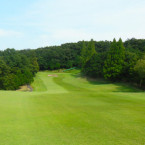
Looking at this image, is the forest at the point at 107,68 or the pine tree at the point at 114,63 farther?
the pine tree at the point at 114,63

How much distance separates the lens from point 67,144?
231 inches

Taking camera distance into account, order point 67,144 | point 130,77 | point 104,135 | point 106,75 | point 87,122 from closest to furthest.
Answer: point 67,144
point 104,135
point 87,122
point 130,77
point 106,75

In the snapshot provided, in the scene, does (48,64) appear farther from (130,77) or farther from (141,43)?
(130,77)

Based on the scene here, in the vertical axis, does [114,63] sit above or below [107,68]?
above

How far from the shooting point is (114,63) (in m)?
52.4

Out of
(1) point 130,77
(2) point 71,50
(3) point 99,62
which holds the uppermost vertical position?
(2) point 71,50

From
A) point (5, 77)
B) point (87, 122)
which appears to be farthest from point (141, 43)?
point (87, 122)

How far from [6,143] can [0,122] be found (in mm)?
3088

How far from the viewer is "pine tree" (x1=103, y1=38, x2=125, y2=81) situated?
168 feet

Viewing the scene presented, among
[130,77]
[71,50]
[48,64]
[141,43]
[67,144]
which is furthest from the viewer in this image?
[71,50]

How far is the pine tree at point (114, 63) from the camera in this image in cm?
5125

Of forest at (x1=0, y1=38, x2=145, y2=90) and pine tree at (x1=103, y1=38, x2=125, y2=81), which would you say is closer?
forest at (x1=0, y1=38, x2=145, y2=90)

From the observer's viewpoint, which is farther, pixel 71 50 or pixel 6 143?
pixel 71 50

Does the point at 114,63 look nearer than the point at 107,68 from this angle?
Yes
